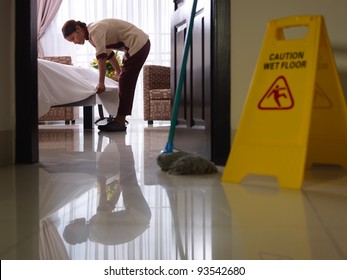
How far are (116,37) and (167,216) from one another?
3.21 meters

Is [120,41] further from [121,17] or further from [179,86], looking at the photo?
[121,17]

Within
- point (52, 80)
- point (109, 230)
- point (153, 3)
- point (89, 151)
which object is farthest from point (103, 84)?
point (109, 230)

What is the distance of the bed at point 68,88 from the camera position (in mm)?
3844

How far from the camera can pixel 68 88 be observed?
4148mm

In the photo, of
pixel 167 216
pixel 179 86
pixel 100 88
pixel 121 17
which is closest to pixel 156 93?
pixel 100 88

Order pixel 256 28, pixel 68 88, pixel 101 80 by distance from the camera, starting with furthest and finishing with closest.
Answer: pixel 101 80 → pixel 68 88 → pixel 256 28

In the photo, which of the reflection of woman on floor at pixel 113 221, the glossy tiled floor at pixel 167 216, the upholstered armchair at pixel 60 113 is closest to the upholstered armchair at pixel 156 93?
the upholstered armchair at pixel 60 113

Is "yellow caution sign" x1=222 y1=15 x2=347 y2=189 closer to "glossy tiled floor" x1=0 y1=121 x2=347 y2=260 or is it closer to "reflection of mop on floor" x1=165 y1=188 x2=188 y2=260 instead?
"glossy tiled floor" x1=0 y1=121 x2=347 y2=260

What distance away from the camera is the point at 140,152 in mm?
2541

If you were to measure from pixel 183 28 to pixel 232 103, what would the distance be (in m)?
0.73

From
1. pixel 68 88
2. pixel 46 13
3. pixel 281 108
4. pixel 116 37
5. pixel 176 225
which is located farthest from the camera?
pixel 46 13

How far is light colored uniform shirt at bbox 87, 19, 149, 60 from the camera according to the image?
12.7 ft

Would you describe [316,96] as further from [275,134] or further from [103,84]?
[103,84]

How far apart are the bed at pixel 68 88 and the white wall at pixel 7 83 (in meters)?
1.61
